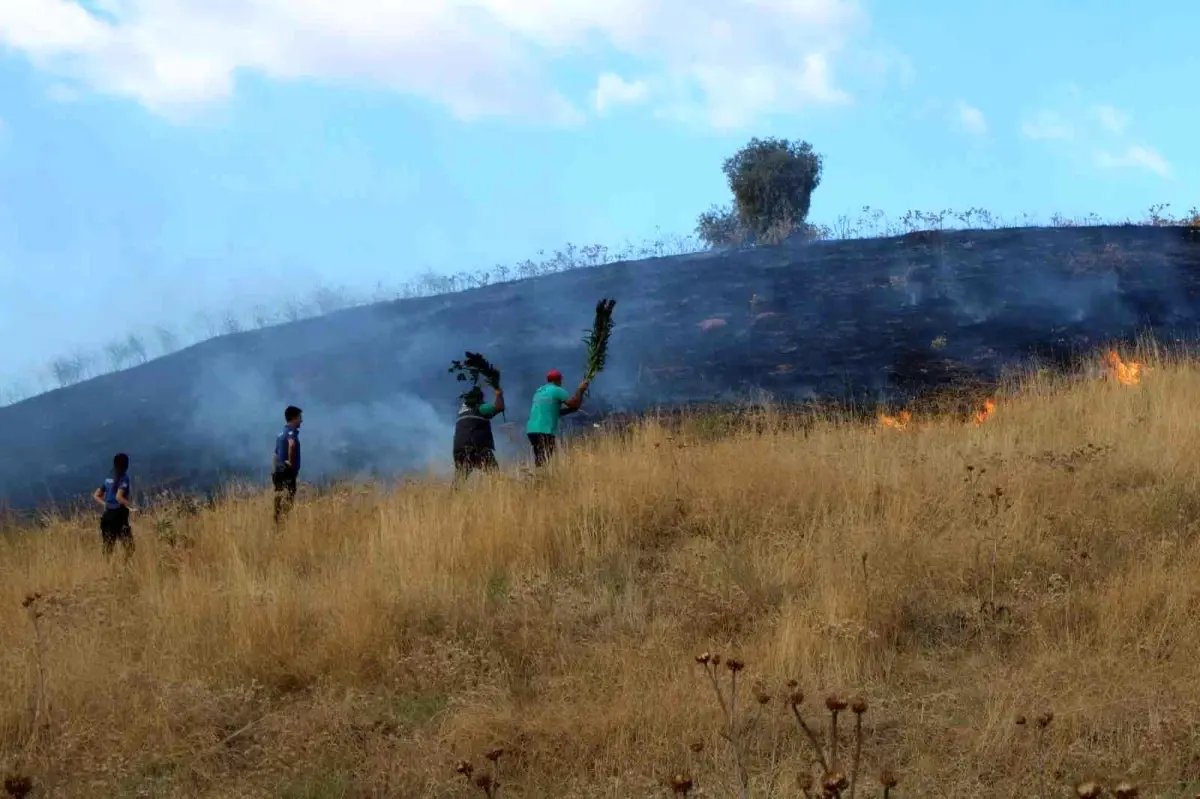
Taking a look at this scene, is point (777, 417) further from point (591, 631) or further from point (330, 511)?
point (591, 631)

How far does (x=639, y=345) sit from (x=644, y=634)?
36.8 ft

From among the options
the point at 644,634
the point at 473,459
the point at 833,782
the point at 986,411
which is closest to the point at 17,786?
the point at 833,782

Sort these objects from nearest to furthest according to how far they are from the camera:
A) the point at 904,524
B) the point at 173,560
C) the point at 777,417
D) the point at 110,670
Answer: the point at 110,670, the point at 904,524, the point at 173,560, the point at 777,417

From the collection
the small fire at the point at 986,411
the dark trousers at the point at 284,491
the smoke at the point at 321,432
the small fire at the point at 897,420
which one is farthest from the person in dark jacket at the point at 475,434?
the small fire at the point at 986,411

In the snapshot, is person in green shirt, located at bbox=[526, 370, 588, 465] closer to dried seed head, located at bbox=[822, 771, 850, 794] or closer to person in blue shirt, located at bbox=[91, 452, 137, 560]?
person in blue shirt, located at bbox=[91, 452, 137, 560]

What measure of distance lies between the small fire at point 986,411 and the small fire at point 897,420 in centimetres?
75

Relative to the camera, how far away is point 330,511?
28.0 feet

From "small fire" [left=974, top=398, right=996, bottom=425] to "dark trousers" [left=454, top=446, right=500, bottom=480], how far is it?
517cm

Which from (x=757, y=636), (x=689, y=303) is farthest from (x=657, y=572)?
(x=689, y=303)

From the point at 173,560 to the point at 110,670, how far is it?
106 inches

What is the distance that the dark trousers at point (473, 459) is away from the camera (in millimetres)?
9852

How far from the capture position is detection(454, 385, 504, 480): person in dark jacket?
10.0 m

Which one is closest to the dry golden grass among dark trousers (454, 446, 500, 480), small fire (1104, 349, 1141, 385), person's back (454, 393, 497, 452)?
dark trousers (454, 446, 500, 480)

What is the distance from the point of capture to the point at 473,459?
1000 centimetres
